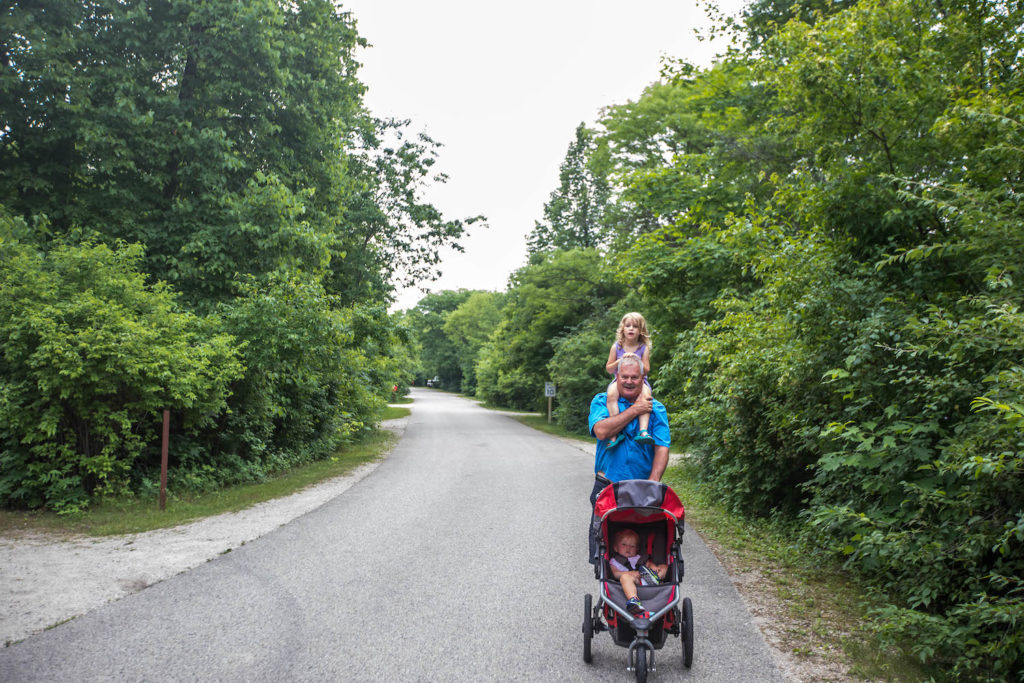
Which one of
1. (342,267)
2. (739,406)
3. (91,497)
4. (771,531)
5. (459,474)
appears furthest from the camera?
(342,267)

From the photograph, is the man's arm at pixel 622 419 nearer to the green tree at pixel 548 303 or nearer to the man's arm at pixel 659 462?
the man's arm at pixel 659 462

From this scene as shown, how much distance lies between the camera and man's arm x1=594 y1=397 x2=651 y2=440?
3.74m

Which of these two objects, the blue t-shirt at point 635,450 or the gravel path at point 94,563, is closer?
the blue t-shirt at point 635,450

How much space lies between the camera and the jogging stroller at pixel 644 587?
3.46m

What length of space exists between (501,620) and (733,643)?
1508mm

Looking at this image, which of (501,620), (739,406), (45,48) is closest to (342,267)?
(45,48)

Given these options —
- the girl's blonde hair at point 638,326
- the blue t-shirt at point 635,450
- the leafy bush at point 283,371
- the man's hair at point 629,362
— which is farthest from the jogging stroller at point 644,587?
the leafy bush at point 283,371

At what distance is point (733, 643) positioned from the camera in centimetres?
404

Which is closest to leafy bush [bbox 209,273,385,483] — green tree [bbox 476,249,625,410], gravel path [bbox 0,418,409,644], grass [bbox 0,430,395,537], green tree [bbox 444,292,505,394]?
grass [bbox 0,430,395,537]

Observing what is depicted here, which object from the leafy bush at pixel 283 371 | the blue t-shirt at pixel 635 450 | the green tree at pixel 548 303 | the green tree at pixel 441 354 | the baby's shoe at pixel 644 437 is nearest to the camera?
the baby's shoe at pixel 644 437

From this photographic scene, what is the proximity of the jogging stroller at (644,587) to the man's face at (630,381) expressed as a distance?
555 millimetres

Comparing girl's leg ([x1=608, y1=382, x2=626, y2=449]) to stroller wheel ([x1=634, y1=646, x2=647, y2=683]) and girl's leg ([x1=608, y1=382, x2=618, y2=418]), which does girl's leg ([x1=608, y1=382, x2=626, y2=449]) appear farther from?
stroller wheel ([x1=634, y1=646, x2=647, y2=683])

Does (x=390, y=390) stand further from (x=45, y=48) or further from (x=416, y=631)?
(x=416, y=631)

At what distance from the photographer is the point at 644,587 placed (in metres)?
3.58
